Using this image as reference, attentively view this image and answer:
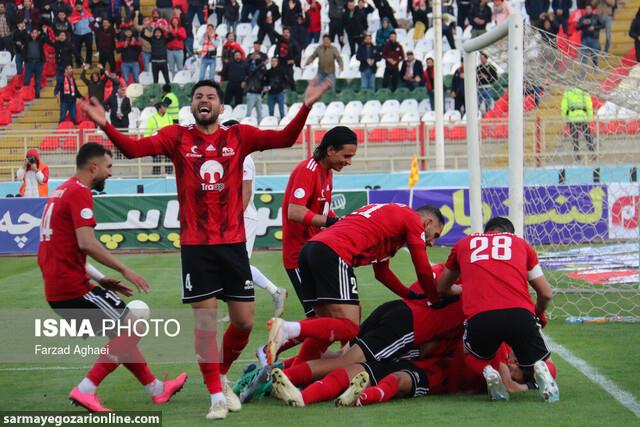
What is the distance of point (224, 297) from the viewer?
23.4 ft

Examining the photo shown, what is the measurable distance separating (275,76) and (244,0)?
18.3ft

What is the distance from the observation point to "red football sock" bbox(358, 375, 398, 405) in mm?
7043

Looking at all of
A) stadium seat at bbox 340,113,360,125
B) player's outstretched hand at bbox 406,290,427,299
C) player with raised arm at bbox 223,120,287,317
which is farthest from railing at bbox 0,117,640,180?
player's outstretched hand at bbox 406,290,427,299

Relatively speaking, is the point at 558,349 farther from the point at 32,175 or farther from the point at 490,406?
the point at 32,175

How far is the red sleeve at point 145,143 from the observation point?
6578 mm

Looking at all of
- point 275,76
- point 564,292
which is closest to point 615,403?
point 564,292

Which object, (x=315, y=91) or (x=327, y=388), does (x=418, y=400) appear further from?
(x=315, y=91)

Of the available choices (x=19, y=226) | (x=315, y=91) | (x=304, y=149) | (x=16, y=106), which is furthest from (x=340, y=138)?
(x=16, y=106)

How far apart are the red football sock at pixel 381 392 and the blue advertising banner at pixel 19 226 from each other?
1603 cm

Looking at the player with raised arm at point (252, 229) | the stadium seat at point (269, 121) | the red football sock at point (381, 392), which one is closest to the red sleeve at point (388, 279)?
the red football sock at point (381, 392)

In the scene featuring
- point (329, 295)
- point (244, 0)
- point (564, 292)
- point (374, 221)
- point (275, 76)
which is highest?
point (244, 0)

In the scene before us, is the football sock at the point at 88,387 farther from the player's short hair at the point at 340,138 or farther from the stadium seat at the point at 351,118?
the stadium seat at the point at 351,118

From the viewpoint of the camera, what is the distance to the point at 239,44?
31562 millimetres

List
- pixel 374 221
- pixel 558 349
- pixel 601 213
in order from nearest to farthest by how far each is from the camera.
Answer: pixel 374 221 < pixel 558 349 < pixel 601 213
